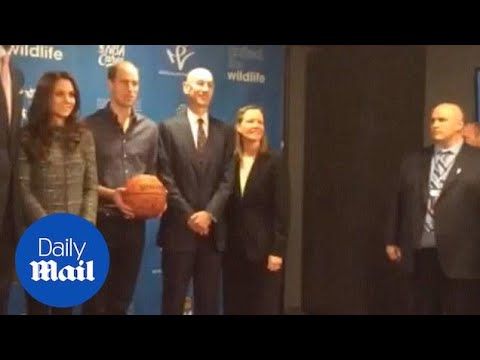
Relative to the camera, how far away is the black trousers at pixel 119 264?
4004 millimetres

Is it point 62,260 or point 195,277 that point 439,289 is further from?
point 62,260

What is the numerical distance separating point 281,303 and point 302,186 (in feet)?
1.76

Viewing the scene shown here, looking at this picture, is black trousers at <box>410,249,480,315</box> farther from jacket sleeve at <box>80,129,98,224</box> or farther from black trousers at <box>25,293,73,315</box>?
black trousers at <box>25,293,73,315</box>

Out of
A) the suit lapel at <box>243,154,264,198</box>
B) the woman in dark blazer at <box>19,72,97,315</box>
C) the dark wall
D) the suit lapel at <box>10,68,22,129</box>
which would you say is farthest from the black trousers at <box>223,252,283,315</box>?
the suit lapel at <box>10,68,22,129</box>

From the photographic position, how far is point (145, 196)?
4.01 meters

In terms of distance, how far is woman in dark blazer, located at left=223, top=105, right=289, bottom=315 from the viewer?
4109mm

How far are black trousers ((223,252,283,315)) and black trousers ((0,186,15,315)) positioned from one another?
930 millimetres

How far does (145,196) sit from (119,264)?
0.32 metres

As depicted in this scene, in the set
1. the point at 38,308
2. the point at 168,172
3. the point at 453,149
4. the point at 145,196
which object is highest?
the point at 453,149

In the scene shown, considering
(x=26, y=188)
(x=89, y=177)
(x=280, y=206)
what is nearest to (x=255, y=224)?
(x=280, y=206)

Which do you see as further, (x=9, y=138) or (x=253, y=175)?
(x=253, y=175)

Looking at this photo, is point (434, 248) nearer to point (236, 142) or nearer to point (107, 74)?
point (236, 142)

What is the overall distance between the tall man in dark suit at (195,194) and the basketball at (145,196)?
1.5 inches

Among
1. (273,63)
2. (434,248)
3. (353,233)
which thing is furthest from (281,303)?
(273,63)
